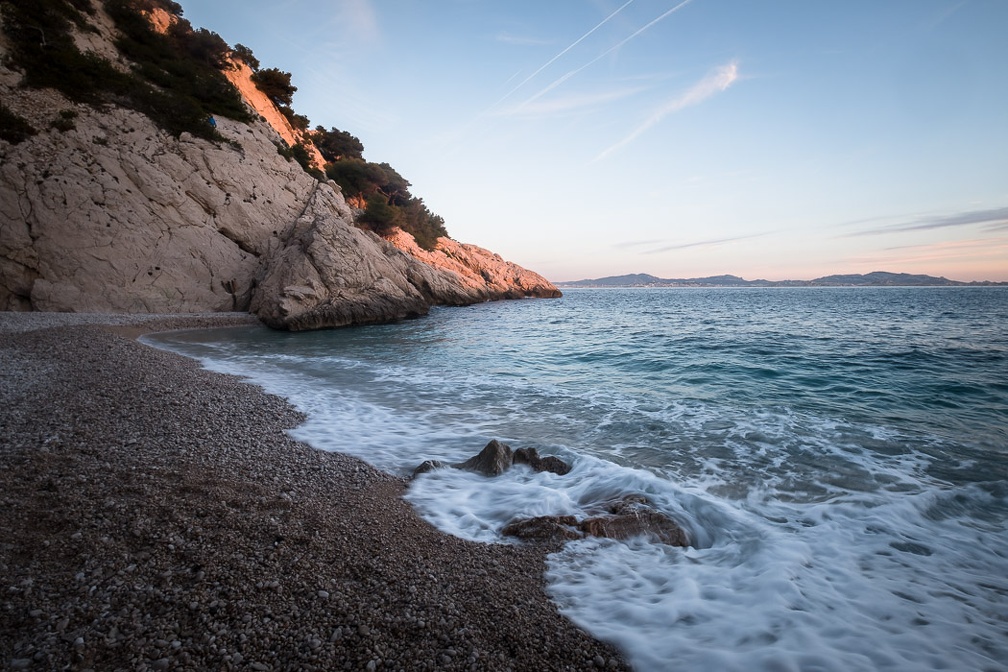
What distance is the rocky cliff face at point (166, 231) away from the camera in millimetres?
19516

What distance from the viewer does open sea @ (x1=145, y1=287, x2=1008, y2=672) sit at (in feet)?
10.5

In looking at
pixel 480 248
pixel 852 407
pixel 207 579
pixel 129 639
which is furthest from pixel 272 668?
pixel 480 248

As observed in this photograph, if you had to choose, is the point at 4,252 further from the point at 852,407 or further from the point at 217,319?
the point at 852,407

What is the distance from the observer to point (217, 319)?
21.9 m

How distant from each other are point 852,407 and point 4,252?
31.2 m

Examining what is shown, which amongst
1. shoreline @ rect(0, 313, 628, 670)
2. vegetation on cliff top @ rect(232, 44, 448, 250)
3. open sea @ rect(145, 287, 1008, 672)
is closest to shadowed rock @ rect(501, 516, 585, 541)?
open sea @ rect(145, 287, 1008, 672)

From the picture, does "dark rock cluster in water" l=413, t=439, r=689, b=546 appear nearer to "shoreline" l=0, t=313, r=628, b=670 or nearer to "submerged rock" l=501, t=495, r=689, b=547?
"submerged rock" l=501, t=495, r=689, b=547

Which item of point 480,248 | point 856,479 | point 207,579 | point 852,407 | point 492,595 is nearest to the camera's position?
point 207,579

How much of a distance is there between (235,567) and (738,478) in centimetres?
602

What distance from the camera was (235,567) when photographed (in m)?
3.13

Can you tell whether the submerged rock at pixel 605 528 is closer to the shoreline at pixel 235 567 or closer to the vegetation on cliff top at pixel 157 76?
the shoreline at pixel 235 567

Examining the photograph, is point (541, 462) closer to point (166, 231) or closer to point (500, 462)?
point (500, 462)

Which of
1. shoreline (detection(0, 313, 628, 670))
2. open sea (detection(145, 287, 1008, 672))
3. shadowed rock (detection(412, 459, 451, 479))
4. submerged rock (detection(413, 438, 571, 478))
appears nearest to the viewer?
shoreline (detection(0, 313, 628, 670))

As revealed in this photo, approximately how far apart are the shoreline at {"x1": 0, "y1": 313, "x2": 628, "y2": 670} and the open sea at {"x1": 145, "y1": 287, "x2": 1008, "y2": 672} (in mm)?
559
